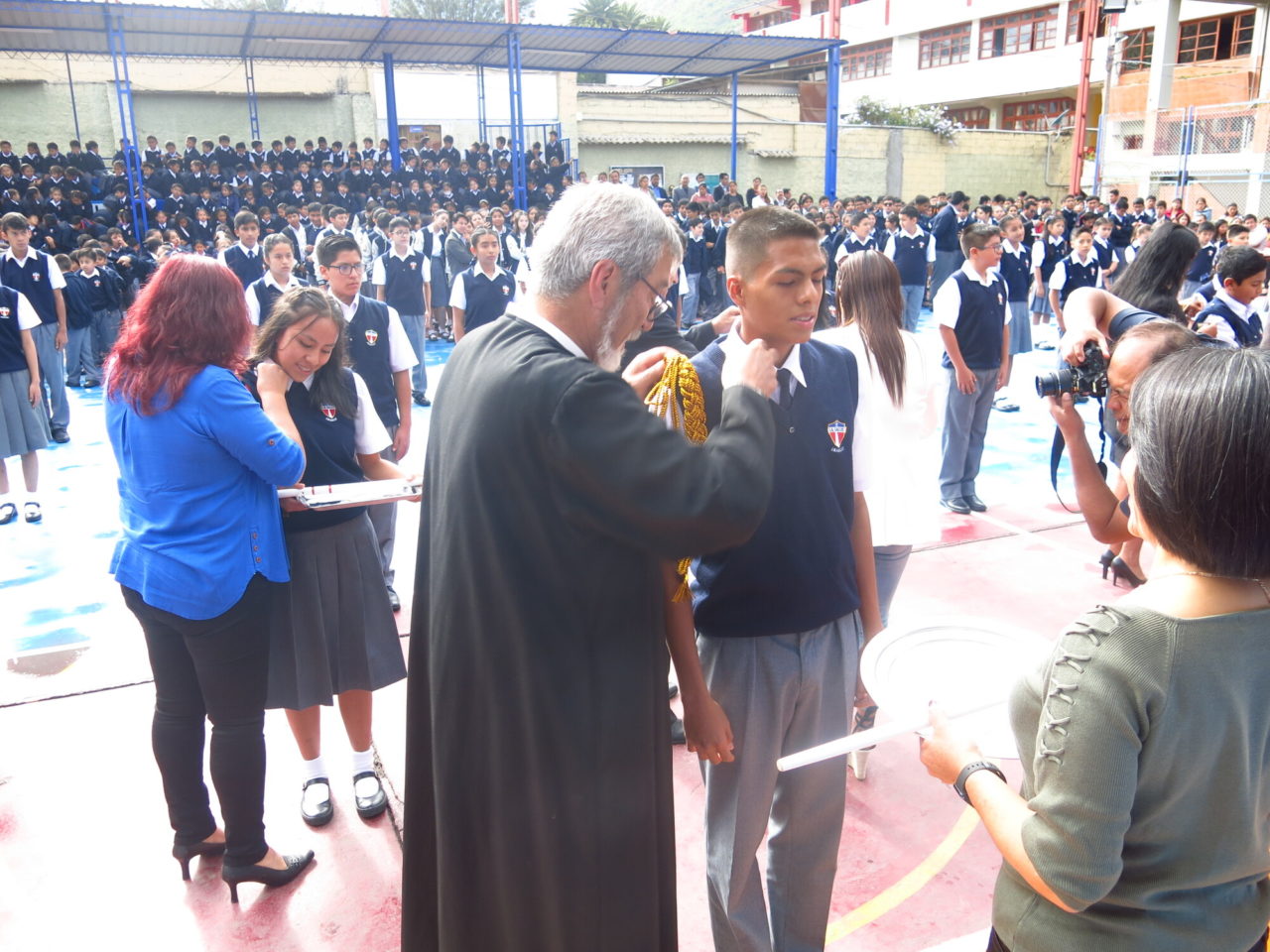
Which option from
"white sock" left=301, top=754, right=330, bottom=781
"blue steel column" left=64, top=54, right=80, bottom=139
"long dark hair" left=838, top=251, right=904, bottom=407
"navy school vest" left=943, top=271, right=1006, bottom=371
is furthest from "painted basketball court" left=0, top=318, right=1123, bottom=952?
"blue steel column" left=64, top=54, right=80, bottom=139

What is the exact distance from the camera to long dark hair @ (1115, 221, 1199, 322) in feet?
12.6

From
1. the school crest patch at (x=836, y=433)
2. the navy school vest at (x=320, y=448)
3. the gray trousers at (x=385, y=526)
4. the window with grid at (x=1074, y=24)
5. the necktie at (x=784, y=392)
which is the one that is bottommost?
the gray trousers at (x=385, y=526)

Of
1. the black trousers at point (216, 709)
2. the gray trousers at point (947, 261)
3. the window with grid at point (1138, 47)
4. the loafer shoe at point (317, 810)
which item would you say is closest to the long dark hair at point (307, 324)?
the black trousers at point (216, 709)

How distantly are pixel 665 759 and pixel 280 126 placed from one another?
2602 centimetres

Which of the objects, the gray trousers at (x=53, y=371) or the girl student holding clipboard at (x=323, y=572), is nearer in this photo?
the girl student holding clipboard at (x=323, y=572)

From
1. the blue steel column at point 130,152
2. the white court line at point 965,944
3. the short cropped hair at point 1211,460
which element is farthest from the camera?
the blue steel column at point 130,152

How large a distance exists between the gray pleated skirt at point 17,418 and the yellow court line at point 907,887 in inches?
234

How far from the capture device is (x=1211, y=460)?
1012 millimetres

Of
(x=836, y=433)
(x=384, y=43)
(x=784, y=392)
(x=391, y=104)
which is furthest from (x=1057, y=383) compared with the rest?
(x=391, y=104)

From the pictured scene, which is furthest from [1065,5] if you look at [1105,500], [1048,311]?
[1105,500]

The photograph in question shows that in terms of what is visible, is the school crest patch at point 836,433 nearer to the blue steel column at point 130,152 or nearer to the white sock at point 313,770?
the white sock at point 313,770

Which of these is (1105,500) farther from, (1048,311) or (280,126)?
(280,126)

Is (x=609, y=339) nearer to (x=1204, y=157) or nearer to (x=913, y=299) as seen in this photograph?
(x=913, y=299)

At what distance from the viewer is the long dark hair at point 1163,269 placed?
12.6 ft
